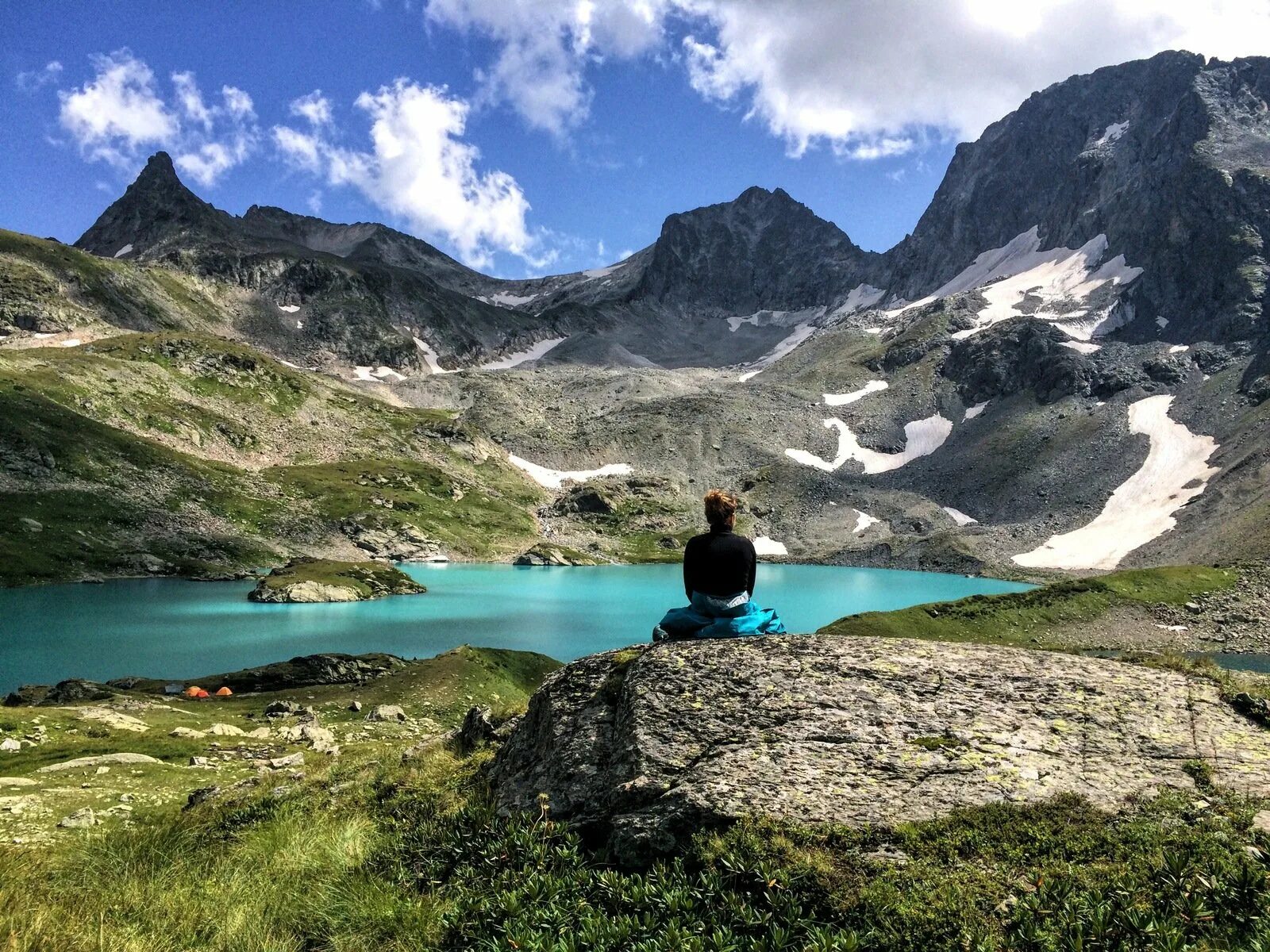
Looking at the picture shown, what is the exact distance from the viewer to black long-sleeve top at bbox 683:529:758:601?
1050 centimetres

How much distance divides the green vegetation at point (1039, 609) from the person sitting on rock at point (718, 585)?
43.8 metres

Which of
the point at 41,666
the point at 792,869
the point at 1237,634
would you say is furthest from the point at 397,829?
the point at 1237,634

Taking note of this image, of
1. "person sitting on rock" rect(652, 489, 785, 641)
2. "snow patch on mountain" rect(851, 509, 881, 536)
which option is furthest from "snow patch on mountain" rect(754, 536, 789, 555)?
"person sitting on rock" rect(652, 489, 785, 641)

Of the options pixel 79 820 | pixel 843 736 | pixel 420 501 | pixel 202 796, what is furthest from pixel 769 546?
pixel 843 736

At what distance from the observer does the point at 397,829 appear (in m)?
9.89

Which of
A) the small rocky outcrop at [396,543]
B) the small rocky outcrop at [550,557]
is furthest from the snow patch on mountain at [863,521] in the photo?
Result: the small rocky outcrop at [396,543]

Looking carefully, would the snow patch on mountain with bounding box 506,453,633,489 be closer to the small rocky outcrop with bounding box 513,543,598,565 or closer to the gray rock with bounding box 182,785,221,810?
the small rocky outcrop with bounding box 513,543,598,565

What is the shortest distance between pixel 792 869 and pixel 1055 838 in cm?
248

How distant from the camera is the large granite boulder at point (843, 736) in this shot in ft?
25.3

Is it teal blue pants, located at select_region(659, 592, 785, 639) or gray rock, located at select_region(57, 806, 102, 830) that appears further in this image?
gray rock, located at select_region(57, 806, 102, 830)

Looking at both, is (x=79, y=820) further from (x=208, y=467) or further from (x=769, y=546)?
(x=769, y=546)

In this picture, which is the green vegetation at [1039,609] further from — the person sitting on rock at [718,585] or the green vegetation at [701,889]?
the green vegetation at [701,889]

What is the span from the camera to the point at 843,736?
8.73 m

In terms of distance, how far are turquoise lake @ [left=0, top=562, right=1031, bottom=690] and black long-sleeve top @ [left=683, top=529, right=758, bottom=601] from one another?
159 feet
